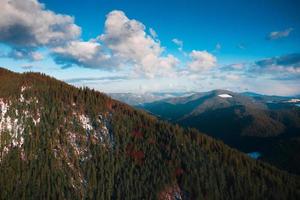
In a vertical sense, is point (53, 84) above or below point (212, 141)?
above

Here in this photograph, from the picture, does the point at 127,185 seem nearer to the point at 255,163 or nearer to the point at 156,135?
the point at 156,135

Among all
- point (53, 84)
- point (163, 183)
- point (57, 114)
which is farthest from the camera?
point (53, 84)

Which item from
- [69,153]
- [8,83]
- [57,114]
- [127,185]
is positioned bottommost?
[127,185]

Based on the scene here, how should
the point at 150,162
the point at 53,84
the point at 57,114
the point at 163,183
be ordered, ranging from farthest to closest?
the point at 53,84 < the point at 57,114 < the point at 150,162 < the point at 163,183

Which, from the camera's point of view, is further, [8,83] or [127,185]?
[8,83]

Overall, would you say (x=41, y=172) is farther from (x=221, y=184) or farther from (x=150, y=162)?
(x=221, y=184)

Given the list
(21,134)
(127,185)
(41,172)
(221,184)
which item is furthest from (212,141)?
(21,134)
